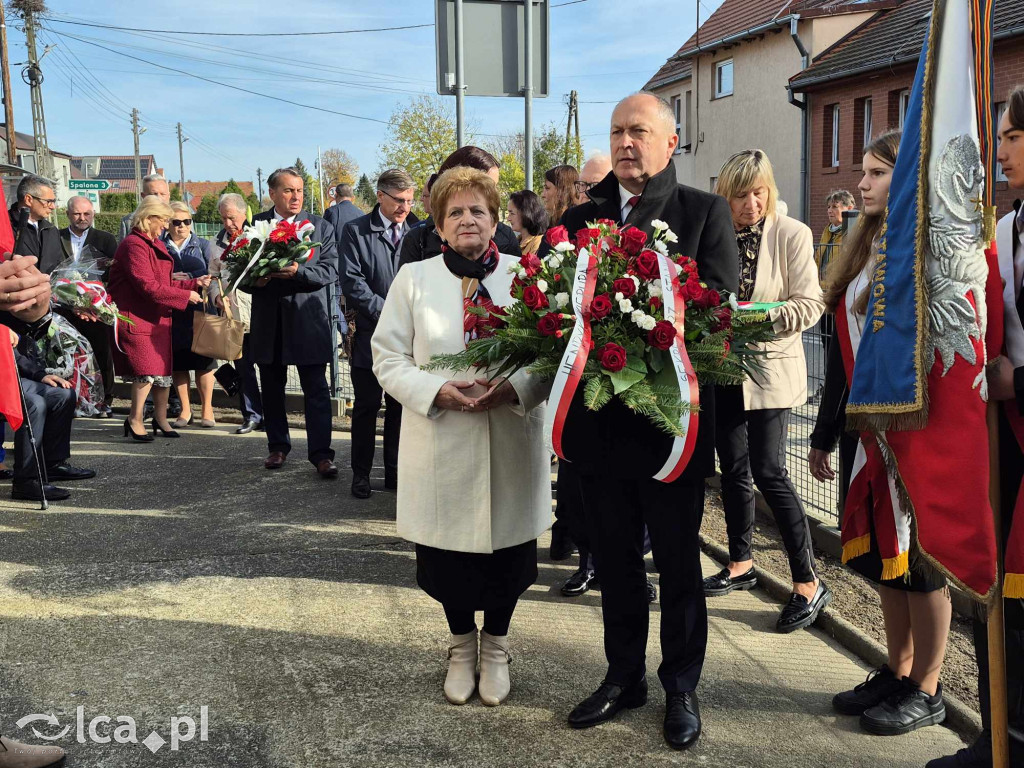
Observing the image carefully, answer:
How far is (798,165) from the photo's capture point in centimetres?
2797

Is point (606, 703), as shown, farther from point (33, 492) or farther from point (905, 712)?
point (33, 492)

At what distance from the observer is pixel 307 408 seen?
723cm

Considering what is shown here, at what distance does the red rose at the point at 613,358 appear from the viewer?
2941 mm

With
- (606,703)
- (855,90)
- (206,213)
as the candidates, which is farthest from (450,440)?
(206,213)

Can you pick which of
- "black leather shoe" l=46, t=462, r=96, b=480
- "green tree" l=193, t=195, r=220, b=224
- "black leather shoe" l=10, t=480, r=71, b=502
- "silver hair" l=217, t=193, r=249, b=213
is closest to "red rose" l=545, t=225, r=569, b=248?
"black leather shoe" l=10, t=480, r=71, b=502

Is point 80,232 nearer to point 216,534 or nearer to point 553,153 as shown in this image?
point 216,534

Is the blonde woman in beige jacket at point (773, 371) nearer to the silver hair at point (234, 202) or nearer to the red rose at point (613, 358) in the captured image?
the red rose at point (613, 358)

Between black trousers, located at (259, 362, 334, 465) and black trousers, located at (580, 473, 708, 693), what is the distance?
398 centimetres

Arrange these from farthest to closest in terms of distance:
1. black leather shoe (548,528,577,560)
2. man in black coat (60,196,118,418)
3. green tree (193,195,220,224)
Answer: green tree (193,195,220,224), man in black coat (60,196,118,418), black leather shoe (548,528,577,560)

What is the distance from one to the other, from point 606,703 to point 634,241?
1.68m

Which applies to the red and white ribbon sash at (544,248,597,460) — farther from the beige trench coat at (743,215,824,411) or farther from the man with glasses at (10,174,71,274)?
the man with glasses at (10,174,71,274)

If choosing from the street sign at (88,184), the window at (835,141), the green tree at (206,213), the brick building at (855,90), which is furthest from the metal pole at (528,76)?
the green tree at (206,213)

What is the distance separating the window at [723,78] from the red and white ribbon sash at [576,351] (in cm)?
3118

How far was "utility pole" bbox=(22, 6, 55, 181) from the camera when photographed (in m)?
32.6
